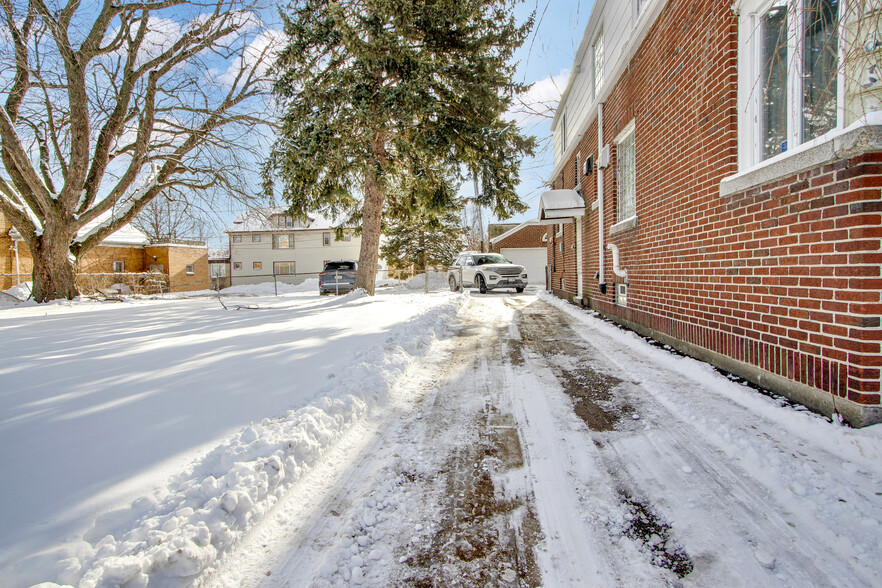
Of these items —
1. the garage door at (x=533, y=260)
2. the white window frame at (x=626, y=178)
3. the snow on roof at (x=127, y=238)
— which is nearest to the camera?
the white window frame at (x=626, y=178)

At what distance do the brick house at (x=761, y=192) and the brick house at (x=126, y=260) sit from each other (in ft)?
69.9

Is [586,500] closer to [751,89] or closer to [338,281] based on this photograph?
[751,89]

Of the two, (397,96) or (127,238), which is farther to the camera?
(127,238)

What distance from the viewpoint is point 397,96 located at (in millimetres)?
8828

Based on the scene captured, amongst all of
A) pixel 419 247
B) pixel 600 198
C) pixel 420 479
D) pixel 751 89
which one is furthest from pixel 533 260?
pixel 420 479

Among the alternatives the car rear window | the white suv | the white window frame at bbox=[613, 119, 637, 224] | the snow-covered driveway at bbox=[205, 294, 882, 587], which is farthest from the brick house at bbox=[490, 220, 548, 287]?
the snow-covered driveway at bbox=[205, 294, 882, 587]

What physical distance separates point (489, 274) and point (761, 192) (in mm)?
13101

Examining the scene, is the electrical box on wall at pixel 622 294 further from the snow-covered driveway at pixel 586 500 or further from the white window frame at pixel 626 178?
the snow-covered driveway at pixel 586 500

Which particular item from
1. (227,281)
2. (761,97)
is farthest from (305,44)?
(227,281)

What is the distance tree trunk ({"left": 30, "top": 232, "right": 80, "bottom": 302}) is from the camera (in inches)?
472

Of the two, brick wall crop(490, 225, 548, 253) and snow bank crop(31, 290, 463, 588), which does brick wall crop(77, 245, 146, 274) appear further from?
snow bank crop(31, 290, 463, 588)

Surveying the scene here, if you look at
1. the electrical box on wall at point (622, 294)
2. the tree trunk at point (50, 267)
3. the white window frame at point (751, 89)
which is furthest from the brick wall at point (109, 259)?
the white window frame at point (751, 89)

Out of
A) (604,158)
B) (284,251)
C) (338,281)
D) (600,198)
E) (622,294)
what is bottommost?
(622,294)

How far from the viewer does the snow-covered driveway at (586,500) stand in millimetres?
1510
